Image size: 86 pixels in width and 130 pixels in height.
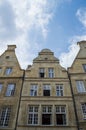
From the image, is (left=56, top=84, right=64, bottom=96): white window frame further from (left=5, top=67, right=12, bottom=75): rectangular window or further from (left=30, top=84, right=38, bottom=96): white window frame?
(left=5, top=67, right=12, bottom=75): rectangular window

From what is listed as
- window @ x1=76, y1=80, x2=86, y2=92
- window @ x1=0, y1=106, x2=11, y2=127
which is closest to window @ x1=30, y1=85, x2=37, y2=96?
window @ x1=0, y1=106, x2=11, y2=127

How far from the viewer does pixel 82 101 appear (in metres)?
16.3

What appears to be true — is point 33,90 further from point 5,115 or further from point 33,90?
point 5,115

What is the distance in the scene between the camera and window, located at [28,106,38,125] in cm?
1499

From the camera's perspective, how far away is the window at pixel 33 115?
15.0 m

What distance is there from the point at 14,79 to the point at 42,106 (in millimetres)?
4951

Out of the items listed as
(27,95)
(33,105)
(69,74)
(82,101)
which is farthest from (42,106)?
(69,74)

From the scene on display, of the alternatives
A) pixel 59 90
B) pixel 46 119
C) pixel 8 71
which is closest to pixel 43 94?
pixel 59 90

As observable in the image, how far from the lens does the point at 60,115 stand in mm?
15523

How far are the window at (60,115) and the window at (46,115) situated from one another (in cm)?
71

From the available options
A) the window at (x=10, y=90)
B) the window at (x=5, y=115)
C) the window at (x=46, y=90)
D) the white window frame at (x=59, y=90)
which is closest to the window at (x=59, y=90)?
the white window frame at (x=59, y=90)

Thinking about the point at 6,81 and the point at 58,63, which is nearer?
the point at 6,81

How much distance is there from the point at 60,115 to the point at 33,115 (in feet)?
8.73

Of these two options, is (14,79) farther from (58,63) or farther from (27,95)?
(58,63)
